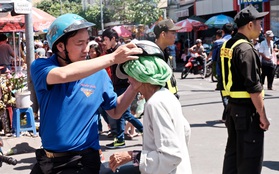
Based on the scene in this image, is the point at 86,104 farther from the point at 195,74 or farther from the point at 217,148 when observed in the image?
the point at 195,74

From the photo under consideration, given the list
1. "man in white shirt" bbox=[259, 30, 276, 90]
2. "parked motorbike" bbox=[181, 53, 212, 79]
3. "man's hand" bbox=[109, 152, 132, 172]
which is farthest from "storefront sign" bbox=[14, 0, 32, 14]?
"parked motorbike" bbox=[181, 53, 212, 79]

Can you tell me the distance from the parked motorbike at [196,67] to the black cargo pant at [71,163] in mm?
16614

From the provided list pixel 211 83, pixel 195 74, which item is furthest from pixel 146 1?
pixel 211 83

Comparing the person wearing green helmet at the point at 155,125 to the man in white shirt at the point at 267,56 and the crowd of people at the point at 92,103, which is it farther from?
the man in white shirt at the point at 267,56

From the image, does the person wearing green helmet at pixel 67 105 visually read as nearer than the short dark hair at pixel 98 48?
Yes

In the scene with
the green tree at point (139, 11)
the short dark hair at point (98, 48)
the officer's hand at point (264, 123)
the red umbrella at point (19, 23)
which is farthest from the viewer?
the green tree at point (139, 11)

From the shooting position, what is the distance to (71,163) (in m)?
2.81

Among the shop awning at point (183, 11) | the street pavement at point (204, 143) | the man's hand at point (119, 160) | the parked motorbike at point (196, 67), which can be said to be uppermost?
the shop awning at point (183, 11)

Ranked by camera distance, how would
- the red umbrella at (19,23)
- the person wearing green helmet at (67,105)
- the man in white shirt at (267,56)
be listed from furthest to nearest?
the man in white shirt at (267,56), the red umbrella at (19,23), the person wearing green helmet at (67,105)

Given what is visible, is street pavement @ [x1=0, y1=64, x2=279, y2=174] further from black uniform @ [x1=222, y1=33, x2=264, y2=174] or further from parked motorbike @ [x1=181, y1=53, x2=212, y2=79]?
parked motorbike @ [x1=181, y1=53, x2=212, y2=79]

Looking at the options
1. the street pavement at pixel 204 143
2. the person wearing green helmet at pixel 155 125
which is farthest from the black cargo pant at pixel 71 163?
the street pavement at pixel 204 143

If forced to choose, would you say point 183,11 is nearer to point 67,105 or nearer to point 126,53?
point 67,105

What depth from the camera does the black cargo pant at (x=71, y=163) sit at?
2.81 meters

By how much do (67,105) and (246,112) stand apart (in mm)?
1955
